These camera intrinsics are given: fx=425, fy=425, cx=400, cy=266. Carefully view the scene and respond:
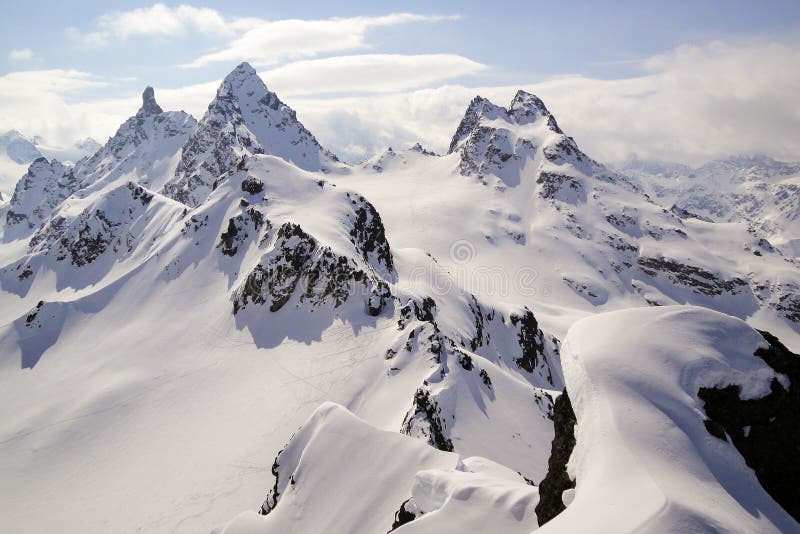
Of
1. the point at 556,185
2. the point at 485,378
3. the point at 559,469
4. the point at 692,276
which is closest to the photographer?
the point at 559,469

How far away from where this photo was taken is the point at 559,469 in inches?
441

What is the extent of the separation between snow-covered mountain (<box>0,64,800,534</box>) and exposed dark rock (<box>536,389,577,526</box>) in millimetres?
67

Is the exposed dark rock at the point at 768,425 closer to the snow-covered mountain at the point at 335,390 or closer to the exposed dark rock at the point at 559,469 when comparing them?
the snow-covered mountain at the point at 335,390

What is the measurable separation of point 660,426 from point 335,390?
30248mm

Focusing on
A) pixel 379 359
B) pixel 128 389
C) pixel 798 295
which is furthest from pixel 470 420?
pixel 798 295

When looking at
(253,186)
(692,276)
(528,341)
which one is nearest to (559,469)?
(528,341)

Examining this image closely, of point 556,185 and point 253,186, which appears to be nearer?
point 253,186

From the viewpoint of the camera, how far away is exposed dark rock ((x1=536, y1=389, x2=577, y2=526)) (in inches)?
420

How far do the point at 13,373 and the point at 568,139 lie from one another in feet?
630

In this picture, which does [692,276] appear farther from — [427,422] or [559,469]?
[559,469]

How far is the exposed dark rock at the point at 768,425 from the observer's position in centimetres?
966

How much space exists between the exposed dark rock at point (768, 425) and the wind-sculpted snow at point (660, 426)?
0.80 feet

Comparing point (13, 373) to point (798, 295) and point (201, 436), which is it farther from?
point (798, 295)

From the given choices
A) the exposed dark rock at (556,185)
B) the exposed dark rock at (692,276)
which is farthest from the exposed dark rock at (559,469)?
the exposed dark rock at (556,185)
